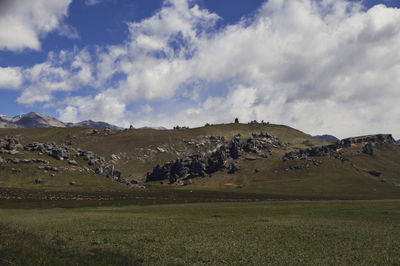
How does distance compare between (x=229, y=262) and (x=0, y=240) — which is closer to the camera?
(x=229, y=262)

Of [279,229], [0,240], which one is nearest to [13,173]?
[0,240]

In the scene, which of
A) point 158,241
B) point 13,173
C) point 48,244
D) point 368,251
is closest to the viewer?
point 368,251

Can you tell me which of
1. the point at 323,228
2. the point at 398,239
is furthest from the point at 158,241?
the point at 398,239

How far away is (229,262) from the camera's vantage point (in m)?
27.2

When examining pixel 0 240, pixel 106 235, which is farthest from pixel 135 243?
pixel 0 240

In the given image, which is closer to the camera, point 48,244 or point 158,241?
point 48,244

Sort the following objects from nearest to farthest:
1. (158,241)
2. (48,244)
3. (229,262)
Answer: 1. (229,262)
2. (48,244)
3. (158,241)

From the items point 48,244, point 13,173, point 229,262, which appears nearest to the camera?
point 229,262

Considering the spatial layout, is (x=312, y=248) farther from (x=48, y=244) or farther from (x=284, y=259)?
(x=48, y=244)

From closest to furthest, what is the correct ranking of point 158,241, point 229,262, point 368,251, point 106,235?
point 229,262 < point 368,251 < point 158,241 < point 106,235

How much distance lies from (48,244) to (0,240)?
6024mm

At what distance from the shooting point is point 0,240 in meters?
34.4

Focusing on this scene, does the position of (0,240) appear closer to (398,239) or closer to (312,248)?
(312,248)

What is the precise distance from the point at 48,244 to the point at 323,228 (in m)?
38.1
